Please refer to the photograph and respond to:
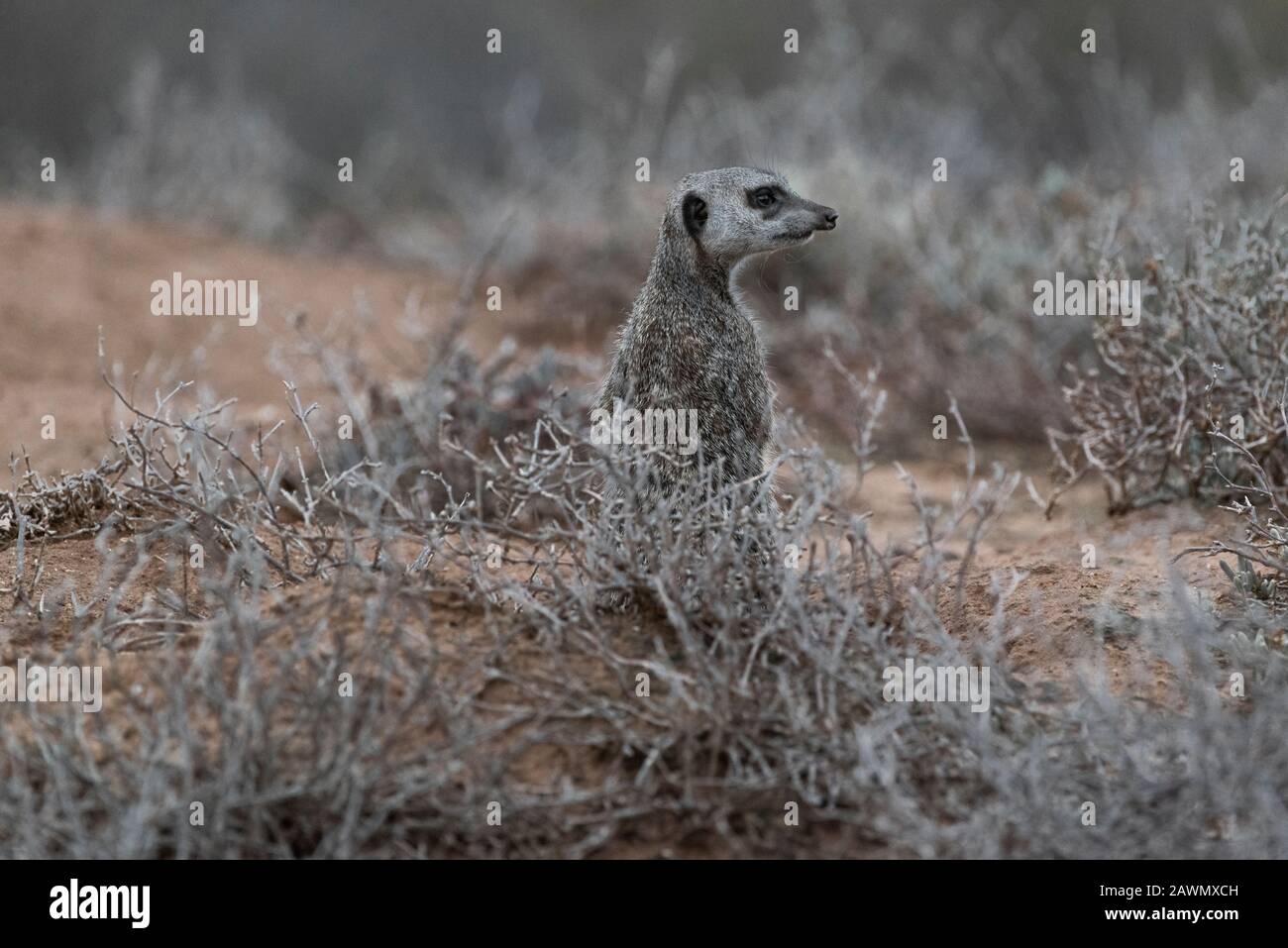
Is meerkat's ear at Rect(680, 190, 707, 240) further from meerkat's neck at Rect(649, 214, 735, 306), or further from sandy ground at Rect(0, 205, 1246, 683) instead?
sandy ground at Rect(0, 205, 1246, 683)

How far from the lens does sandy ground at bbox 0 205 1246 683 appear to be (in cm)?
420

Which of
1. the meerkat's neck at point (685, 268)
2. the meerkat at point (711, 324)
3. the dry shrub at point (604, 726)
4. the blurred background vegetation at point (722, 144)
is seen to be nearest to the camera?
the dry shrub at point (604, 726)

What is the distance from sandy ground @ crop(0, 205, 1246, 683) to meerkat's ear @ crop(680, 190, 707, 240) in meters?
1.35

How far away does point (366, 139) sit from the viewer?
17.7m

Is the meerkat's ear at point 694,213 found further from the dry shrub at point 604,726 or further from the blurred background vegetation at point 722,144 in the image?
the dry shrub at point 604,726

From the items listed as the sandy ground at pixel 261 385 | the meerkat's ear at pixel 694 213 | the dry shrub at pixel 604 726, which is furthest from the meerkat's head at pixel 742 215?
the sandy ground at pixel 261 385

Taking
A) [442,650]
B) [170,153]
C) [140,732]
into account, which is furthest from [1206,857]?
[170,153]

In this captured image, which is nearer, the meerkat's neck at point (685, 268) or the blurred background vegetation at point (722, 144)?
the meerkat's neck at point (685, 268)

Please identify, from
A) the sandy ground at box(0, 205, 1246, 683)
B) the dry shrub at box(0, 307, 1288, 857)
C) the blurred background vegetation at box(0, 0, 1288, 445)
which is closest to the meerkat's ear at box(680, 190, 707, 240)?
the blurred background vegetation at box(0, 0, 1288, 445)

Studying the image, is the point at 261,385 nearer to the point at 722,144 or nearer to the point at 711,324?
the point at 711,324

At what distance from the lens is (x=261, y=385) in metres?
7.20

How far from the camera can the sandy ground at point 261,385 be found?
4203 mm

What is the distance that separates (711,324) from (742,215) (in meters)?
0.36

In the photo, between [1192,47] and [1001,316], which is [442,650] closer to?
[1001,316]
